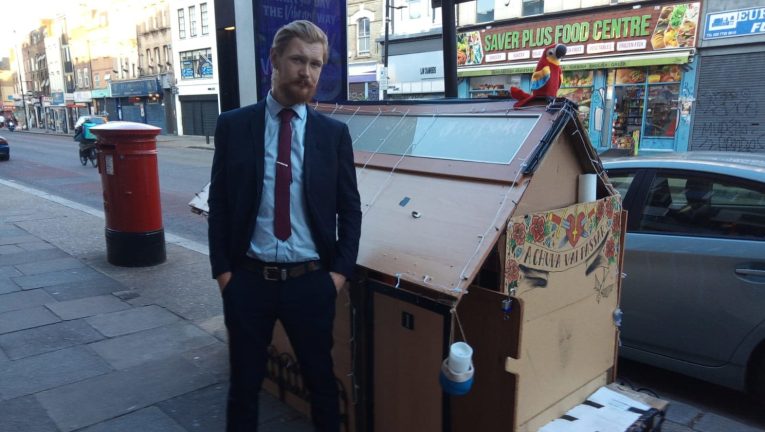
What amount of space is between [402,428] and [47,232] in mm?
7218

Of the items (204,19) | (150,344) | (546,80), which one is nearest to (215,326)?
(150,344)

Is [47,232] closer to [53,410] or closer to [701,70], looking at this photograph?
[53,410]

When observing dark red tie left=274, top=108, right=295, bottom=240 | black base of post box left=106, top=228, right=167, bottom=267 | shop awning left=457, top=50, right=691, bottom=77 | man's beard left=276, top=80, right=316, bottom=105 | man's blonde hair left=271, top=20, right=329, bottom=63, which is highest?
shop awning left=457, top=50, right=691, bottom=77

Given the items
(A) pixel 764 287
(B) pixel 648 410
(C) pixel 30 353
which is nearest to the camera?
(B) pixel 648 410

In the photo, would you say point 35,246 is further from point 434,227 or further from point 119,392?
point 434,227

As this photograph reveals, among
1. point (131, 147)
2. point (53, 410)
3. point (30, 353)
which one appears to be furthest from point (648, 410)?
point (131, 147)

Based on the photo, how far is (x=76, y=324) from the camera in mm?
4422

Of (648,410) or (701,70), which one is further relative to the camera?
(701,70)

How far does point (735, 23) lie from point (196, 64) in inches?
1247

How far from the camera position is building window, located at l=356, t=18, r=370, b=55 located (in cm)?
2750

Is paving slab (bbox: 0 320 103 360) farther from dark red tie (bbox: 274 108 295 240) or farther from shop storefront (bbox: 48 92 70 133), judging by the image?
shop storefront (bbox: 48 92 70 133)

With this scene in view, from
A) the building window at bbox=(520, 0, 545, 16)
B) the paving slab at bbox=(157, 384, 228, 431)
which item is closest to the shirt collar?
the paving slab at bbox=(157, 384, 228, 431)

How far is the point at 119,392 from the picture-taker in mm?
3363

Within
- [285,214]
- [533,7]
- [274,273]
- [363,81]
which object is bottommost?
[274,273]
